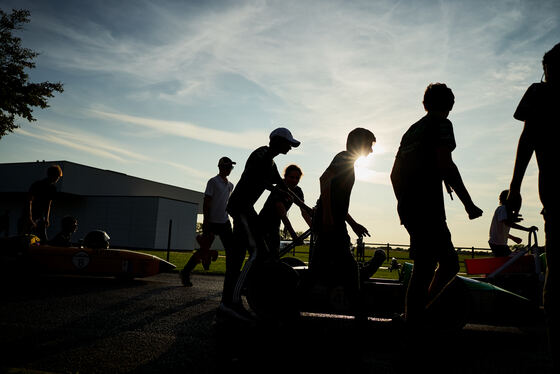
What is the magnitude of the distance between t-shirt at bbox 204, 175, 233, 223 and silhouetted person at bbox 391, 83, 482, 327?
12.5 ft

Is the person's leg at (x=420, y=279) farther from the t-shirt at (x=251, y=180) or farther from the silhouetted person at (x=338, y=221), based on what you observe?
the t-shirt at (x=251, y=180)

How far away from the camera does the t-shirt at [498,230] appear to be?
7234 mm

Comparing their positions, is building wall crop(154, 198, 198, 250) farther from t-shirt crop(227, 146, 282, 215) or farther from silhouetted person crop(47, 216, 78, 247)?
t-shirt crop(227, 146, 282, 215)

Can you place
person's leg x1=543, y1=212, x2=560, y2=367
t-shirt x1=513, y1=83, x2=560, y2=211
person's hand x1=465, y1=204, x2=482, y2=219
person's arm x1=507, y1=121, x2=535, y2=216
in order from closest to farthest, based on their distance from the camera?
person's leg x1=543, y1=212, x2=560, y2=367
t-shirt x1=513, y1=83, x2=560, y2=211
person's arm x1=507, y1=121, x2=535, y2=216
person's hand x1=465, y1=204, x2=482, y2=219

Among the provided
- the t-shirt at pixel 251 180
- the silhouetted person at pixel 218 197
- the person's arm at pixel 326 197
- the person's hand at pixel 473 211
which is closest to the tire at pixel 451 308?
the person's hand at pixel 473 211

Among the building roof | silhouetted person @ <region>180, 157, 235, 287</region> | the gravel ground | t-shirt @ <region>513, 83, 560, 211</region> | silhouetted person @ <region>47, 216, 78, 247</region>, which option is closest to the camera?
t-shirt @ <region>513, 83, 560, 211</region>

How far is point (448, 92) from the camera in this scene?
327 cm

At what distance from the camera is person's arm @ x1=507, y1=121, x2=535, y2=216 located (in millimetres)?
2502

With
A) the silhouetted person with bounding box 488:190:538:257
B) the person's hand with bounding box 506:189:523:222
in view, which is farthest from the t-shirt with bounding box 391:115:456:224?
the silhouetted person with bounding box 488:190:538:257

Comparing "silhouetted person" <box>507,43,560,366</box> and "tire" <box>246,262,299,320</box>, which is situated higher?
"silhouetted person" <box>507,43,560,366</box>

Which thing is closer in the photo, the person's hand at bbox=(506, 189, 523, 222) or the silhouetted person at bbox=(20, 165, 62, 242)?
the person's hand at bbox=(506, 189, 523, 222)

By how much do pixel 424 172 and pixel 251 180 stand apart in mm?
1643

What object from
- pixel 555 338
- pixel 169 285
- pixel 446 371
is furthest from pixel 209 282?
pixel 555 338

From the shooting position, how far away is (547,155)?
2422mm
